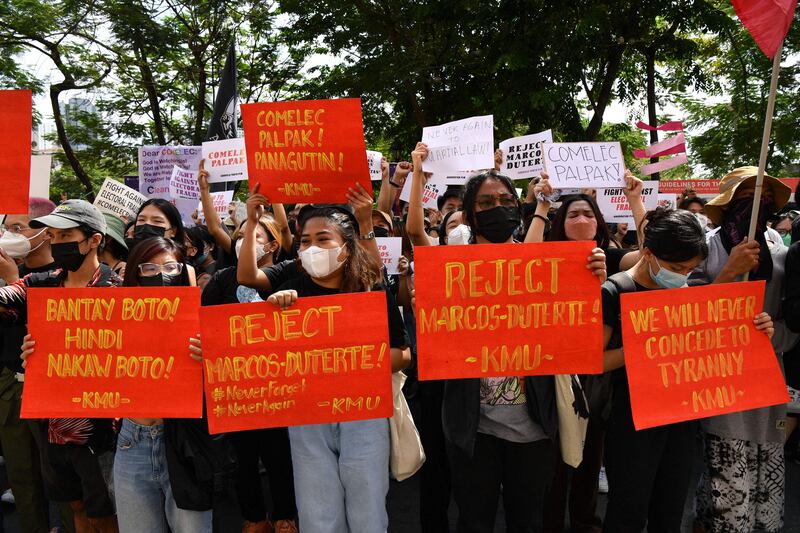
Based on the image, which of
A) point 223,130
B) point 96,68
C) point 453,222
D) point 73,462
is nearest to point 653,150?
point 453,222

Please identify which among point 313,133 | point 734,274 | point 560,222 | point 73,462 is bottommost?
point 73,462

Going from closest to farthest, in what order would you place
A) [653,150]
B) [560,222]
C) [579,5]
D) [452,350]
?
[452,350]
[560,222]
[653,150]
[579,5]

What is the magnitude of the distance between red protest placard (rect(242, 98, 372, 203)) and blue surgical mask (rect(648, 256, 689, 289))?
1.53m

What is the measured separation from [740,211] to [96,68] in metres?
16.4

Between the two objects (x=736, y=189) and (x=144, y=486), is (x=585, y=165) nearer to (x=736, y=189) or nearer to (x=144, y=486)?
(x=736, y=189)

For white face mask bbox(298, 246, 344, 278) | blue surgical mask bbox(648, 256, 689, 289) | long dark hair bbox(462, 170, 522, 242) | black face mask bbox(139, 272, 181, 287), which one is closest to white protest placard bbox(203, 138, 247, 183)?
black face mask bbox(139, 272, 181, 287)

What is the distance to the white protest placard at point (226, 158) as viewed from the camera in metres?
4.80

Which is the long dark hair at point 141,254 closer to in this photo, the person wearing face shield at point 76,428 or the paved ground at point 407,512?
the person wearing face shield at point 76,428

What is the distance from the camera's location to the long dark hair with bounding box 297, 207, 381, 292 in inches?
118

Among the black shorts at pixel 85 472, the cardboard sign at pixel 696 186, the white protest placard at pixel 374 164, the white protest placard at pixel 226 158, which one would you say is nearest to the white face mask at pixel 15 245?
the black shorts at pixel 85 472

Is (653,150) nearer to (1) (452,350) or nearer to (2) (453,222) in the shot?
(2) (453,222)

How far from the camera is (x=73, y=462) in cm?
307

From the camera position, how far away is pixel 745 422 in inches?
127

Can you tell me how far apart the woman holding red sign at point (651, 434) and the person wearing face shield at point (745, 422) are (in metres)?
0.41
